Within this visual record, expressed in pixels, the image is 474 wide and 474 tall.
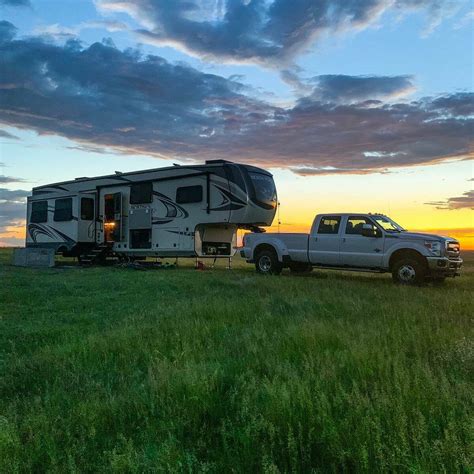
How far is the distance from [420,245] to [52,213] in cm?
1709

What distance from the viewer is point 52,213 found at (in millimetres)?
22594

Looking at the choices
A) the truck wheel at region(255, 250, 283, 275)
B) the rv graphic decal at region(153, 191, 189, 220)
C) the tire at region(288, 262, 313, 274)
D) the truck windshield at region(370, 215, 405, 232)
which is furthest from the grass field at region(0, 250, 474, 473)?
the rv graphic decal at region(153, 191, 189, 220)

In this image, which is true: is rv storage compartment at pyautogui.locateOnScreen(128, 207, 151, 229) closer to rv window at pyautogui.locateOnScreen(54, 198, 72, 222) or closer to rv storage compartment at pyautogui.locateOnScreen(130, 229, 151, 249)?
rv storage compartment at pyautogui.locateOnScreen(130, 229, 151, 249)

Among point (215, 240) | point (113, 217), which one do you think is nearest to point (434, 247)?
point (215, 240)

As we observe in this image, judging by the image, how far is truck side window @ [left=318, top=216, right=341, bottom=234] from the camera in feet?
48.8

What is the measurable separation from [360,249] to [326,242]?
118 cm

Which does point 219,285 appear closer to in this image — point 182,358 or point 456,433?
point 182,358

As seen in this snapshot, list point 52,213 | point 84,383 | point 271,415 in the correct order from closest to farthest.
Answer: point 271,415 → point 84,383 → point 52,213

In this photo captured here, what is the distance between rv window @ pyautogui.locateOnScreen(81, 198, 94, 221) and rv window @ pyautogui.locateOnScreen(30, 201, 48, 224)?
116 inches

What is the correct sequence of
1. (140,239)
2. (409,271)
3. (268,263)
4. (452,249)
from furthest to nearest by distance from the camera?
1. (140,239)
2. (268,263)
3. (452,249)
4. (409,271)

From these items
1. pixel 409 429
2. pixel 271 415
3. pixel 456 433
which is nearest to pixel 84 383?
pixel 271 415

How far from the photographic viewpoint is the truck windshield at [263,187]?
17.4m

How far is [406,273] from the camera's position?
13219 mm

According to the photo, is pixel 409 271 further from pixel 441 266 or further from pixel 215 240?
pixel 215 240
